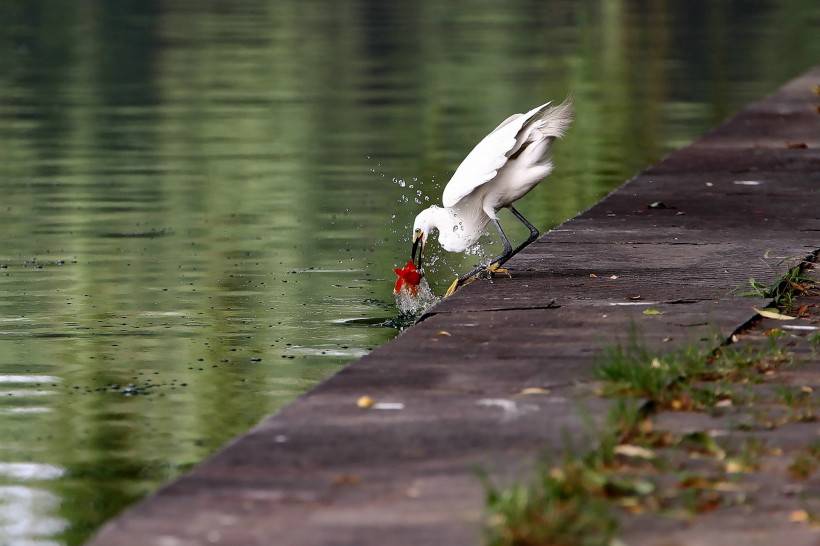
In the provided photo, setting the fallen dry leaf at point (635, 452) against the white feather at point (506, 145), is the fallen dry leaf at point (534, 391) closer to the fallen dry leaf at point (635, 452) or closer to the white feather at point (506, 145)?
the fallen dry leaf at point (635, 452)

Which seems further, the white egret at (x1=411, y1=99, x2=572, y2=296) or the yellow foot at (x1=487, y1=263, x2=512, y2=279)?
the yellow foot at (x1=487, y1=263, x2=512, y2=279)

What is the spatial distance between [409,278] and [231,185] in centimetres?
517

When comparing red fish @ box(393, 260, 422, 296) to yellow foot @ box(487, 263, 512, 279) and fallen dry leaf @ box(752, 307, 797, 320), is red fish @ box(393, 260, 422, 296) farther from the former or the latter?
fallen dry leaf @ box(752, 307, 797, 320)

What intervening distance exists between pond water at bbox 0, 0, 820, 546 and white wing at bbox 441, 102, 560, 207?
744 mm

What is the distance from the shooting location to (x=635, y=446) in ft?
18.7

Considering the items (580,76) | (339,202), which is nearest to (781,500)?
(339,202)

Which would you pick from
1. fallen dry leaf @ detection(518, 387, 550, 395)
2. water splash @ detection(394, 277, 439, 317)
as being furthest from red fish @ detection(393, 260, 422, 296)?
fallen dry leaf @ detection(518, 387, 550, 395)

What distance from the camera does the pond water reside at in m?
7.35

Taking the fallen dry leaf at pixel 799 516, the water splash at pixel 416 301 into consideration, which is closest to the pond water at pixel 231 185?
the water splash at pixel 416 301

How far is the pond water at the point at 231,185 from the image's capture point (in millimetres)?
7352

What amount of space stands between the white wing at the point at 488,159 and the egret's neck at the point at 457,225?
A: 0.33 ft

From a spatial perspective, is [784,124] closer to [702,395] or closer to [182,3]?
[702,395]

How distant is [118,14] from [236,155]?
21564 mm

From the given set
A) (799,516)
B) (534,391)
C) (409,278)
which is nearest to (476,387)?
(534,391)
